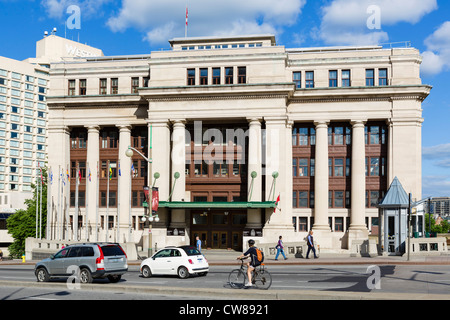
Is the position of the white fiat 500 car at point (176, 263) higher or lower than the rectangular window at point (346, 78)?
lower

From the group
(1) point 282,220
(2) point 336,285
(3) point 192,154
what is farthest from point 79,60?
(2) point 336,285

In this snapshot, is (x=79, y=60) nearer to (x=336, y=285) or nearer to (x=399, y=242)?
(x=399, y=242)

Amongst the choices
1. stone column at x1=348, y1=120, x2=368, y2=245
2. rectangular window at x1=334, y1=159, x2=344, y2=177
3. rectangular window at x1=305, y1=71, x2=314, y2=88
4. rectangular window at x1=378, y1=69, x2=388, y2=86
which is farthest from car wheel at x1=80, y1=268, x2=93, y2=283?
rectangular window at x1=378, y1=69, x2=388, y2=86

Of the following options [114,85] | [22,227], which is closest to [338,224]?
[114,85]

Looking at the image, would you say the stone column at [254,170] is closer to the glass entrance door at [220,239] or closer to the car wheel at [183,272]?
the glass entrance door at [220,239]

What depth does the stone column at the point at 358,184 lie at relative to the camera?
5635 centimetres

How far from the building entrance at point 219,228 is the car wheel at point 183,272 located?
96.3ft

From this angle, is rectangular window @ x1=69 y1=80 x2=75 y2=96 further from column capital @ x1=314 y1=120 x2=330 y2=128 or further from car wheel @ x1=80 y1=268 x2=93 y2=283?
car wheel @ x1=80 y1=268 x2=93 y2=283

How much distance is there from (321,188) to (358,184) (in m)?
3.87

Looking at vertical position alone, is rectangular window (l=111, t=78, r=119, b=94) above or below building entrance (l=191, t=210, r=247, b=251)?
above

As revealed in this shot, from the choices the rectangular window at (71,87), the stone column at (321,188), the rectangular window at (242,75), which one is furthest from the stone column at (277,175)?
the rectangular window at (71,87)

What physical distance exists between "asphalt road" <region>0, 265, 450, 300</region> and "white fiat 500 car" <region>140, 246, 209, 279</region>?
0.43 metres

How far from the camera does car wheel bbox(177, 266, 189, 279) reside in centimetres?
2867
